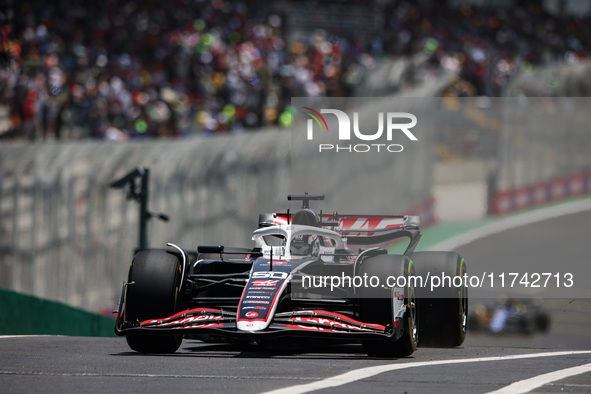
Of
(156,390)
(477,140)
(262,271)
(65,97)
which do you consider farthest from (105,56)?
(156,390)

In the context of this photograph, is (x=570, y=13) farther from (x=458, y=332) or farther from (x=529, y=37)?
(x=458, y=332)

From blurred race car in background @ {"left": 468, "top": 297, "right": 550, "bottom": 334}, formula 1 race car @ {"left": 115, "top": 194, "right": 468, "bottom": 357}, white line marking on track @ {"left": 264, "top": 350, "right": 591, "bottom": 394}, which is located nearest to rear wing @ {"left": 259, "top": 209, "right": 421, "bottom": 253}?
formula 1 race car @ {"left": 115, "top": 194, "right": 468, "bottom": 357}

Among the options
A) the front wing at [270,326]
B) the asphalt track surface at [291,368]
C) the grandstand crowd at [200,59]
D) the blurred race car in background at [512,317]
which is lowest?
the blurred race car in background at [512,317]

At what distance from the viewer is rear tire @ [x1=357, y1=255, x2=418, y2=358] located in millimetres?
7809

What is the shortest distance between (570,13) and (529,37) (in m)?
3.18

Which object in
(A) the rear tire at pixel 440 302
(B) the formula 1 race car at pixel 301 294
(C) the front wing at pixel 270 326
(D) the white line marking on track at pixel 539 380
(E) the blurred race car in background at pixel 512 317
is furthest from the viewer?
(E) the blurred race car in background at pixel 512 317

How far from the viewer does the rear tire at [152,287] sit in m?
8.12

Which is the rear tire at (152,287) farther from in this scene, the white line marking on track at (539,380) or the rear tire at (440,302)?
the white line marking on track at (539,380)

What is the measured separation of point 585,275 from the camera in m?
10.6

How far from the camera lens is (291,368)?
7094 millimetres

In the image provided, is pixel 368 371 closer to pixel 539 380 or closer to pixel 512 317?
pixel 539 380

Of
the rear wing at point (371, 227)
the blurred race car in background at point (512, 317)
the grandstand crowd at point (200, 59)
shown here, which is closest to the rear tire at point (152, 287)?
the rear wing at point (371, 227)

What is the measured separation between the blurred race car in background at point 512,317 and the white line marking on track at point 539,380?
3631 mm

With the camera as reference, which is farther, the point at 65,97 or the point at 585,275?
the point at 65,97
